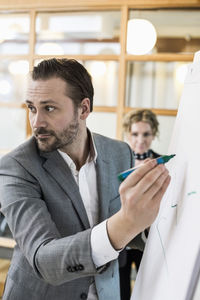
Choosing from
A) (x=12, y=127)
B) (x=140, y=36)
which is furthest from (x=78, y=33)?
(x=12, y=127)

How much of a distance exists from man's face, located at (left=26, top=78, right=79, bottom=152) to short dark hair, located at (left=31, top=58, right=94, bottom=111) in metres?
0.02

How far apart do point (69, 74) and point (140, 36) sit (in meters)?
2.29

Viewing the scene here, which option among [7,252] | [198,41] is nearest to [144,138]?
[198,41]

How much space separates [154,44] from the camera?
10.8 ft

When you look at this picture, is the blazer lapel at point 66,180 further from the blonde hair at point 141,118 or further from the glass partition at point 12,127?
the glass partition at point 12,127

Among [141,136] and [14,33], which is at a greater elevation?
[14,33]

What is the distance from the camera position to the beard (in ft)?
3.44

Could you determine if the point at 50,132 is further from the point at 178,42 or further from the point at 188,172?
the point at 178,42

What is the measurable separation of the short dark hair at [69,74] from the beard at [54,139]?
9cm

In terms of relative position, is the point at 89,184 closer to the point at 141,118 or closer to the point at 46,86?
the point at 46,86

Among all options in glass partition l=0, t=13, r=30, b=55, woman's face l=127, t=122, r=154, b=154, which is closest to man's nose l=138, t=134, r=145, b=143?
woman's face l=127, t=122, r=154, b=154

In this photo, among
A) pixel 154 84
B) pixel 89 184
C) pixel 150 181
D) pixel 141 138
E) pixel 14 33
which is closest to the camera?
pixel 150 181

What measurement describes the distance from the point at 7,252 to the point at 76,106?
2835mm

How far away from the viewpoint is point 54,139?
3.47 feet
